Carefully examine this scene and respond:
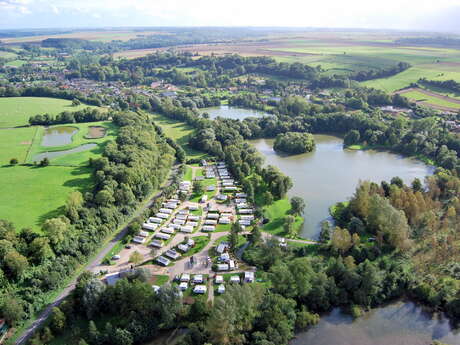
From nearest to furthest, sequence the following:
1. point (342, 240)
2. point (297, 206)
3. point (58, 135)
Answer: point (342, 240), point (297, 206), point (58, 135)

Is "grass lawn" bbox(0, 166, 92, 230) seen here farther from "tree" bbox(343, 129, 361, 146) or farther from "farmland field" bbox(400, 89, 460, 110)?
"farmland field" bbox(400, 89, 460, 110)

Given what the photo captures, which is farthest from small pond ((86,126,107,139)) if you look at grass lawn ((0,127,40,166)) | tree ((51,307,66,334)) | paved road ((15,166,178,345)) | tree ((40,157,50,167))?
tree ((51,307,66,334))

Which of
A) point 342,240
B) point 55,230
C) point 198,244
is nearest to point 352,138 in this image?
point 342,240

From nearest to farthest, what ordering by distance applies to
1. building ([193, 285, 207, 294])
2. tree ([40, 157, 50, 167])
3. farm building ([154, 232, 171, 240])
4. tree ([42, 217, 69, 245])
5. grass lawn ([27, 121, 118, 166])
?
building ([193, 285, 207, 294]) → tree ([42, 217, 69, 245]) → farm building ([154, 232, 171, 240]) → tree ([40, 157, 50, 167]) → grass lawn ([27, 121, 118, 166])

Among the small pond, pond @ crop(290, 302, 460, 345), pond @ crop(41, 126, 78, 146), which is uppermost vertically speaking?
the small pond

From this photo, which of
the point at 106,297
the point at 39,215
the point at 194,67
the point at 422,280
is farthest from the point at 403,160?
the point at 194,67

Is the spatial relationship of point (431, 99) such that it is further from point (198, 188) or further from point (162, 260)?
point (162, 260)
